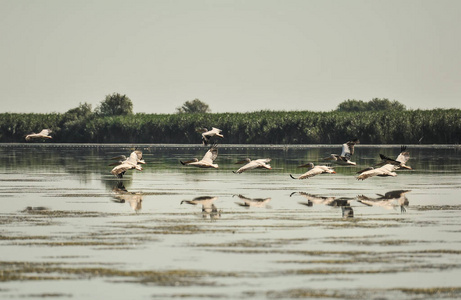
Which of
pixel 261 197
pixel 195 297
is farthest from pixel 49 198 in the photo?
pixel 195 297

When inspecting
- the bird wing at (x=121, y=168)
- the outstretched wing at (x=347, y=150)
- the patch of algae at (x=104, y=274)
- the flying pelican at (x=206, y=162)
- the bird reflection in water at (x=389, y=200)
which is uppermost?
the outstretched wing at (x=347, y=150)

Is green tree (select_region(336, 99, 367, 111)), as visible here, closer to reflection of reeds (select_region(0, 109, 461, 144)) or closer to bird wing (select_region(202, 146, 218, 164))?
reflection of reeds (select_region(0, 109, 461, 144))

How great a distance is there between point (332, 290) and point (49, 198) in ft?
51.5

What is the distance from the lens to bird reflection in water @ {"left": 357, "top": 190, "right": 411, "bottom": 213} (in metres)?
26.5

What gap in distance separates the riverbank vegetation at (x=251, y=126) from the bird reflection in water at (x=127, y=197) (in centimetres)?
5457

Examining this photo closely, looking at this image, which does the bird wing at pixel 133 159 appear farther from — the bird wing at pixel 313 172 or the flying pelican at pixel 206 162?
the bird wing at pixel 313 172

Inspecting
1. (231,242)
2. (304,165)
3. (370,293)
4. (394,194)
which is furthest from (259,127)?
(370,293)

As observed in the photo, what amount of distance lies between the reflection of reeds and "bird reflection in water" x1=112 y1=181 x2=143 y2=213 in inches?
2326

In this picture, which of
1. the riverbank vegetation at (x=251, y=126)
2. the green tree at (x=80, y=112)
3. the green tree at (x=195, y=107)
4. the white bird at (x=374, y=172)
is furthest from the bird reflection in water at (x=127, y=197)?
the green tree at (x=195, y=107)

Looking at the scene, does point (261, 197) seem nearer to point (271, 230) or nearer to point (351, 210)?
point (351, 210)

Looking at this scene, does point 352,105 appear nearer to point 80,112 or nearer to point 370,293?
point 80,112

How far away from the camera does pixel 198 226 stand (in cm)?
2169

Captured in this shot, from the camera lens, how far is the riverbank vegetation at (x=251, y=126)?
303 ft

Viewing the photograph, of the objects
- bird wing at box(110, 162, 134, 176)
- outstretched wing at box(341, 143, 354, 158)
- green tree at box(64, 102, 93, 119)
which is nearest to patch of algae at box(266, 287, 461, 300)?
bird wing at box(110, 162, 134, 176)
